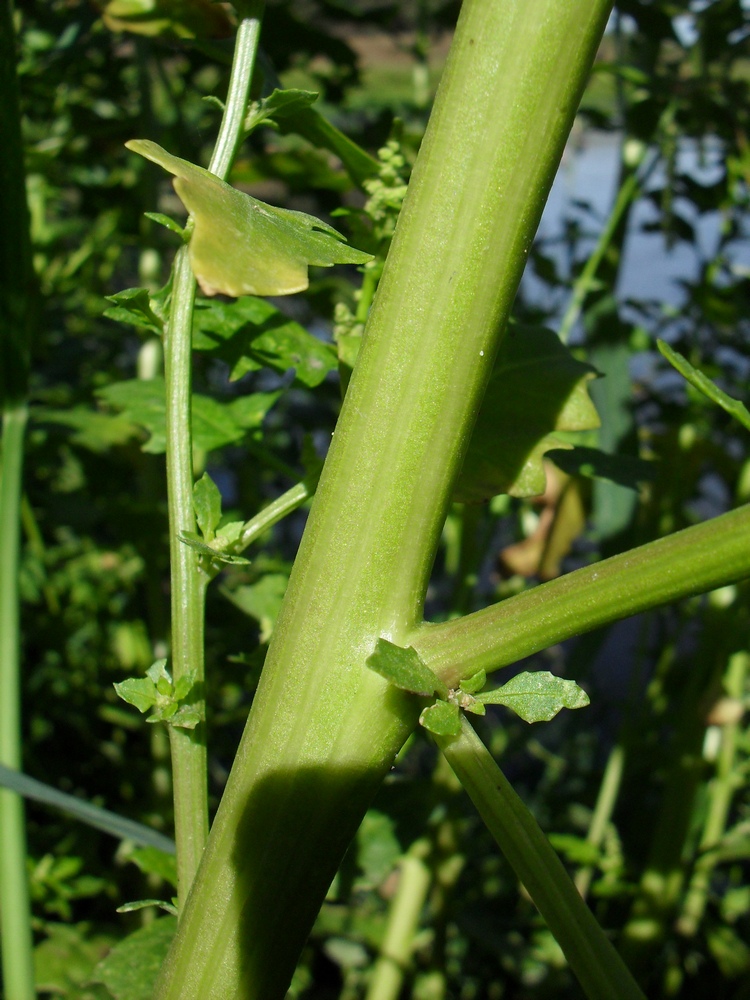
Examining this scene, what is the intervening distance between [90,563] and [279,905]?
1277 millimetres

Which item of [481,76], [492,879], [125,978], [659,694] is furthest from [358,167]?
[492,879]

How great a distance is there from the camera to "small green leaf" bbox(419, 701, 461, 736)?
286mm

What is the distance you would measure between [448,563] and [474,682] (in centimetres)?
94

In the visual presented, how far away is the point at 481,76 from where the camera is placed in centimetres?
29

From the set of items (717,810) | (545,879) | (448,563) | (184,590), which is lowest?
(545,879)

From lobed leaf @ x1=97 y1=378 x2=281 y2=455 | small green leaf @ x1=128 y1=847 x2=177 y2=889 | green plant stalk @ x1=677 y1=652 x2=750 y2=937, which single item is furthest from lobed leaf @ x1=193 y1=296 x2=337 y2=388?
green plant stalk @ x1=677 y1=652 x2=750 y2=937

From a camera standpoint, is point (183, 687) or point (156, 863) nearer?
point (183, 687)

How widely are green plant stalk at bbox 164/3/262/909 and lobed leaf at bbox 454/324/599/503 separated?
126mm

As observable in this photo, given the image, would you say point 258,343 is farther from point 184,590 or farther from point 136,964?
point 136,964

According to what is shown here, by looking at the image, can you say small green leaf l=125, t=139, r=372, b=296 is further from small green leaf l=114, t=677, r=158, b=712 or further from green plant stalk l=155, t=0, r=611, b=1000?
small green leaf l=114, t=677, r=158, b=712

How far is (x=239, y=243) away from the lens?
0.86ft

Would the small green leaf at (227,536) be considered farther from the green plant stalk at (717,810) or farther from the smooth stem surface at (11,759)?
the green plant stalk at (717,810)

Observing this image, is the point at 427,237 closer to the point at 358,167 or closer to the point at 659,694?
the point at 358,167

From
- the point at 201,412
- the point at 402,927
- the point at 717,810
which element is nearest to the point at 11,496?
the point at 201,412
